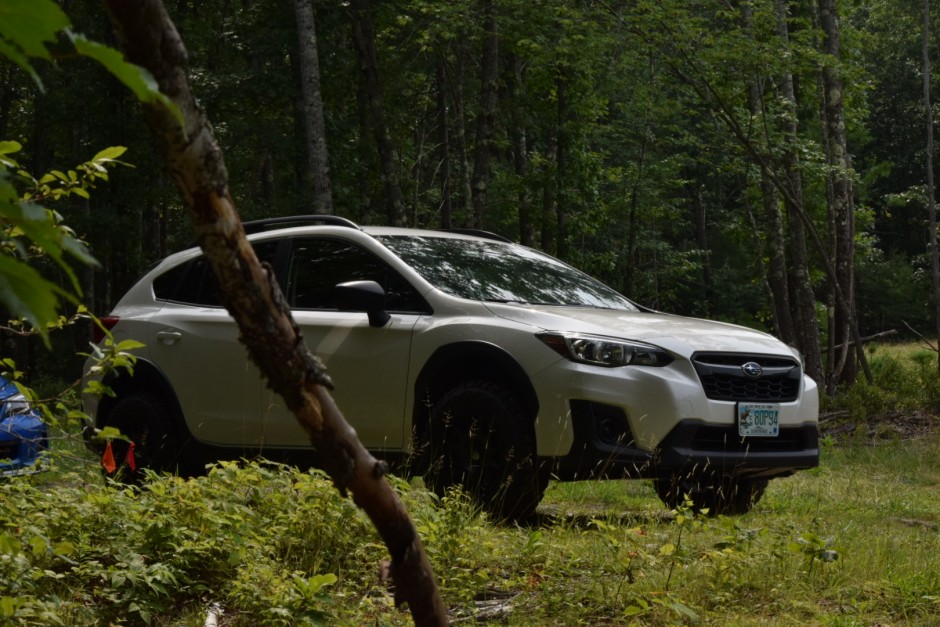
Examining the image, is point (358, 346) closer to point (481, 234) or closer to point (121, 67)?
point (481, 234)

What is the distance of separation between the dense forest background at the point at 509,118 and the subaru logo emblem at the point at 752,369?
9467 mm

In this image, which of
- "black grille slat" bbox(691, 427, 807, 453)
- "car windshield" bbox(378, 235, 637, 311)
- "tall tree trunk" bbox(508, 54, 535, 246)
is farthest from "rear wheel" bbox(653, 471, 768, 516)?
"tall tree trunk" bbox(508, 54, 535, 246)

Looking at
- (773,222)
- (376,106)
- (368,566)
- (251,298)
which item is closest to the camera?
(251,298)

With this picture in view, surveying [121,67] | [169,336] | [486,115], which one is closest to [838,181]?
[486,115]

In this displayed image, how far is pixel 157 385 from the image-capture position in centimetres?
790

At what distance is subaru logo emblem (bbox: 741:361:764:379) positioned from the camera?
6.72 m

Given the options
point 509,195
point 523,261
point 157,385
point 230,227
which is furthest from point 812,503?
point 509,195

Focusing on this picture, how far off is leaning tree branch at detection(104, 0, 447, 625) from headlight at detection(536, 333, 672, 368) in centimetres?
406

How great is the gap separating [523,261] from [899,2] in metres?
42.8

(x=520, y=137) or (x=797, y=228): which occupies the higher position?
(x=520, y=137)

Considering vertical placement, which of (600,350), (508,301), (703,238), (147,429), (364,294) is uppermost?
(364,294)

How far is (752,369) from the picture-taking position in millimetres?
6746

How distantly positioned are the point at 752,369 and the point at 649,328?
61 cm

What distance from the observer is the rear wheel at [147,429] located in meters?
7.77
